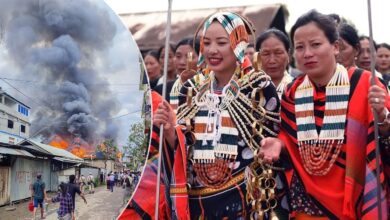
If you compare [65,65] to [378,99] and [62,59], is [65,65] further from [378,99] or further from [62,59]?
[378,99]

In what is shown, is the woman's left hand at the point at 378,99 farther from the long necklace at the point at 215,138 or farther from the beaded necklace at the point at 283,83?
the beaded necklace at the point at 283,83

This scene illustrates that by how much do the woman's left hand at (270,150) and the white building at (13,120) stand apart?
4.16 feet

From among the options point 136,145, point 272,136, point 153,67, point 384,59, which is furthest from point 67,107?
point 384,59

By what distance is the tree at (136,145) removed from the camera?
2943 millimetres

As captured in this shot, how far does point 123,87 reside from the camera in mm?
2902

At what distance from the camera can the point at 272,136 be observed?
8.92 feet

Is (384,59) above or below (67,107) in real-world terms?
above

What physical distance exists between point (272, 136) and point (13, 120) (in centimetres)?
141

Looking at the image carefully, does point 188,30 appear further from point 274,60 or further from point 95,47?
point 95,47

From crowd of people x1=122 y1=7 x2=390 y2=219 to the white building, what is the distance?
71 centimetres

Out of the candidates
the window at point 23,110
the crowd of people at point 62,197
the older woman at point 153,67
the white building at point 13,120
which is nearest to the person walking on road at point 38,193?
the crowd of people at point 62,197

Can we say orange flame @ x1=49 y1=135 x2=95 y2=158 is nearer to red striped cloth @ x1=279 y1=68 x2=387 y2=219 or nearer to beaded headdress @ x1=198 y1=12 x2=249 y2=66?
beaded headdress @ x1=198 y1=12 x2=249 y2=66

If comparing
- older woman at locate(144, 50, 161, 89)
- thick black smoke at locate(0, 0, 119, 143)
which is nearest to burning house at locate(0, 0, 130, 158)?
thick black smoke at locate(0, 0, 119, 143)

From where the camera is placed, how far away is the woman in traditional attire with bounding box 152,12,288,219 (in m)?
2.67
